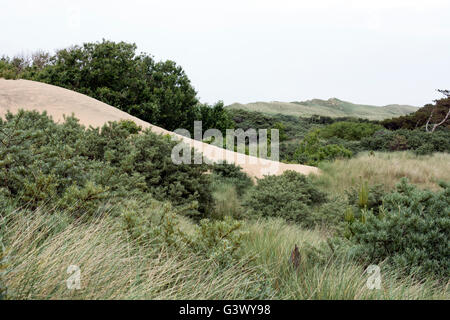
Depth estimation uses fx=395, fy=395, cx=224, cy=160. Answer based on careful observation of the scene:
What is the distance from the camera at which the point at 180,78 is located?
25.2 m

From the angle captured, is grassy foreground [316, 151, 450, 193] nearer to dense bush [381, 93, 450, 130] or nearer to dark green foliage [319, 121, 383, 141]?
dark green foliage [319, 121, 383, 141]

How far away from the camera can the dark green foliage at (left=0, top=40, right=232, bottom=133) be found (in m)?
21.8

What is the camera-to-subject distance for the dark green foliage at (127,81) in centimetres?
2177

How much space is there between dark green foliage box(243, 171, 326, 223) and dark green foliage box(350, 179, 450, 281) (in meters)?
3.08

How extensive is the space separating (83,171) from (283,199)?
14.3 ft

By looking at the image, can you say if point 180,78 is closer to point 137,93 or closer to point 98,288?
point 137,93

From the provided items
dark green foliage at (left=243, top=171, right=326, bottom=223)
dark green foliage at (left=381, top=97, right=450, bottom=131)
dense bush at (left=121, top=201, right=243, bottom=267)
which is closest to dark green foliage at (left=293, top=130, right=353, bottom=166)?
dark green foliage at (left=243, top=171, right=326, bottom=223)

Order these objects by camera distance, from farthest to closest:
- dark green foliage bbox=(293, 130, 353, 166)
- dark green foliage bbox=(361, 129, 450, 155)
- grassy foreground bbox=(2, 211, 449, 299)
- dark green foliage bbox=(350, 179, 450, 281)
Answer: dark green foliage bbox=(361, 129, 450, 155)
dark green foliage bbox=(293, 130, 353, 166)
dark green foliage bbox=(350, 179, 450, 281)
grassy foreground bbox=(2, 211, 449, 299)

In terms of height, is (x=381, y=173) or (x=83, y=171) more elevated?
(x=83, y=171)

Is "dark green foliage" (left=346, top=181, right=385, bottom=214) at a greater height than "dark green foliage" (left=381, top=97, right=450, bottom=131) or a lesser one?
lesser

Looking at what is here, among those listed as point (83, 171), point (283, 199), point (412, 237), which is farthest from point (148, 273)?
point (283, 199)

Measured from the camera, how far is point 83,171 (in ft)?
16.0

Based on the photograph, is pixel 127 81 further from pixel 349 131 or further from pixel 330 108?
pixel 330 108
